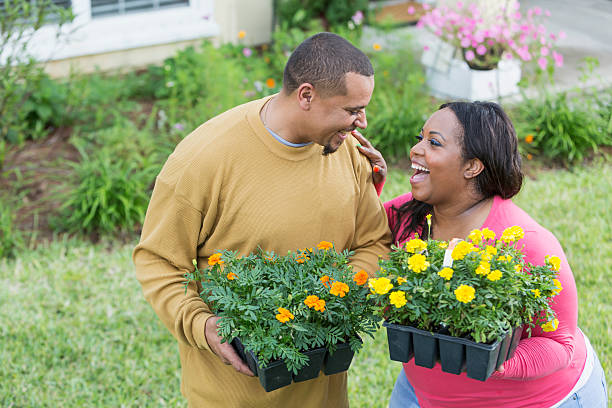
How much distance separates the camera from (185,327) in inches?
83.7

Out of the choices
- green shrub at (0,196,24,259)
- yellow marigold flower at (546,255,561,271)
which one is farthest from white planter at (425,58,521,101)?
yellow marigold flower at (546,255,561,271)

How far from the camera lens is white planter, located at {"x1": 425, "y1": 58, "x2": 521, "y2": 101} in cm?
654

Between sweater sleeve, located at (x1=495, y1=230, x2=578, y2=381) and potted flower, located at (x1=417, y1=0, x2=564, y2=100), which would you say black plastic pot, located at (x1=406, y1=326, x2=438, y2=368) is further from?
potted flower, located at (x1=417, y1=0, x2=564, y2=100)

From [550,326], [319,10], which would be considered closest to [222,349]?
[550,326]

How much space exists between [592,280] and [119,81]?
470 cm

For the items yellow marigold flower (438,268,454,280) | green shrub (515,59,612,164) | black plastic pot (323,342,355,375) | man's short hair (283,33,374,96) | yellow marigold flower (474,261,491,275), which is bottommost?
green shrub (515,59,612,164)

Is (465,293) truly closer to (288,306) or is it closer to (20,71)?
(288,306)

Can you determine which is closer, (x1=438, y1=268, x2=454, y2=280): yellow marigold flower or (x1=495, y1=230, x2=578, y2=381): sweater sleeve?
(x1=438, y1=268, x2=454, y2=280): yellow marigold flower

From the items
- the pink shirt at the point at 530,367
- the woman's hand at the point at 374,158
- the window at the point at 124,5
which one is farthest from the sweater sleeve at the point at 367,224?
the window at the point at 124,5

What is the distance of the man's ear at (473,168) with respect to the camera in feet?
7.06

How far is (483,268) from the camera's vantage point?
1792 mm

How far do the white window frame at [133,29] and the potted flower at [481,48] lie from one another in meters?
2.41

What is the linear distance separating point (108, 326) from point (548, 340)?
2983mm

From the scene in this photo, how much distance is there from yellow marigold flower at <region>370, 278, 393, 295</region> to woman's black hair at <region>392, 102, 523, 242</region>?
0.56 meters
